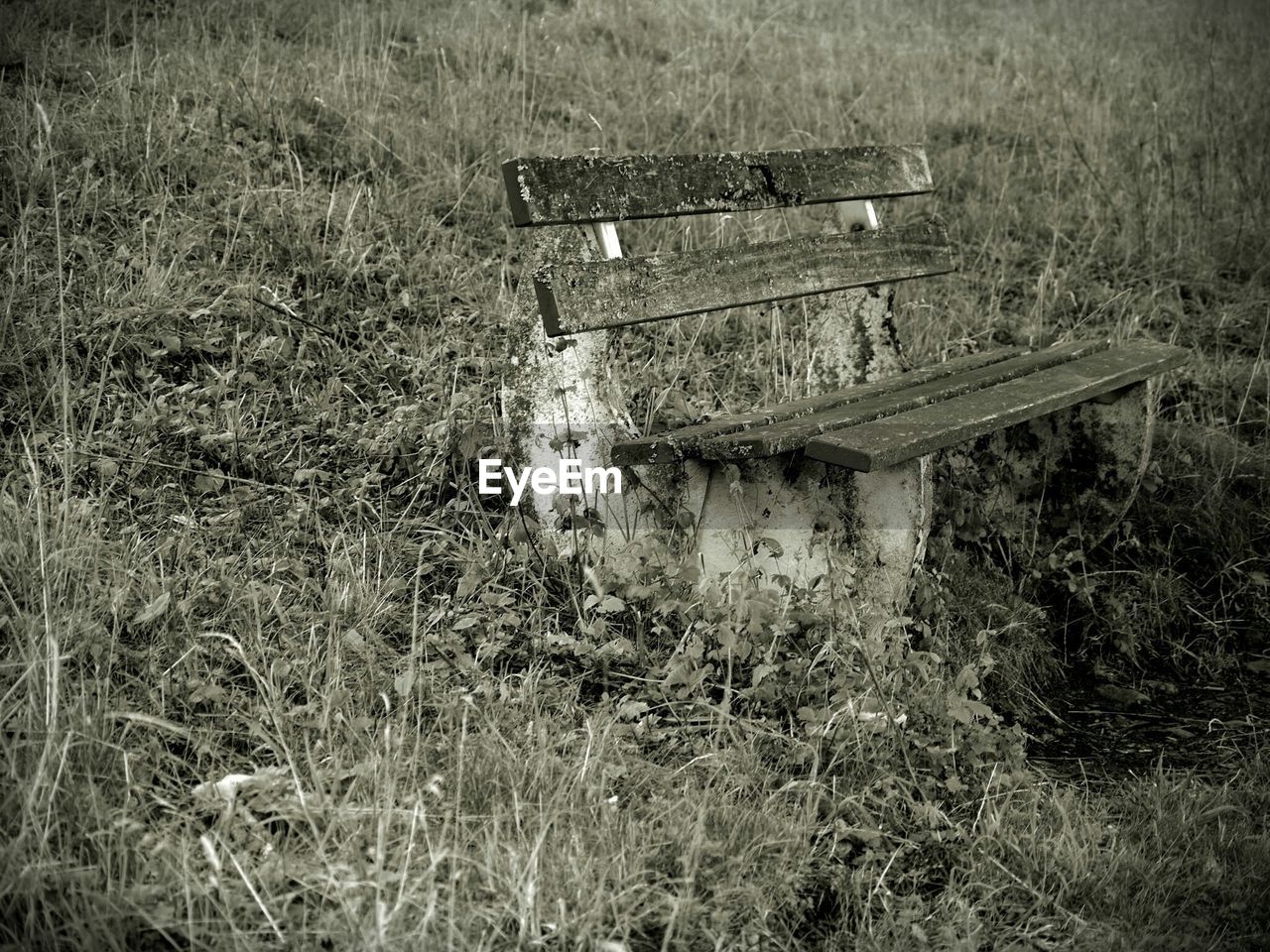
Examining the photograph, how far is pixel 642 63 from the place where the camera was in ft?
19.5

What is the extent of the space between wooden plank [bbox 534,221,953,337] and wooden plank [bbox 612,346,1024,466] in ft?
0.98

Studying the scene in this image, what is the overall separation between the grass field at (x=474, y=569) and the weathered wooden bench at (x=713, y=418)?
8.8 inches

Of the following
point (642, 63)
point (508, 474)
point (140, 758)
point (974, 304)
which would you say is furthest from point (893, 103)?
point (140, 758)

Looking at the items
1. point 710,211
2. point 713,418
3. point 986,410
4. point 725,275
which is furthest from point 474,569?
point 986,410

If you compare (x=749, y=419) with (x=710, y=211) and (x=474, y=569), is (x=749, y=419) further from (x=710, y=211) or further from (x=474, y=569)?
(x=474, y=569)

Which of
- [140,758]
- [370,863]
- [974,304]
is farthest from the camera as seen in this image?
[974,304]

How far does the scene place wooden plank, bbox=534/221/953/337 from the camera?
104 inches

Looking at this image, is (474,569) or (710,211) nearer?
(474,569)

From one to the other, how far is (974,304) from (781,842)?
10.3 feet

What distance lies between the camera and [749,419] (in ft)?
9.23

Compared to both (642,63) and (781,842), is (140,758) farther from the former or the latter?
(642,63)

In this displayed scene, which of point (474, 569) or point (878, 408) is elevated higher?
point (878, 408)

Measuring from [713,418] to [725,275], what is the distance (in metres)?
0.39

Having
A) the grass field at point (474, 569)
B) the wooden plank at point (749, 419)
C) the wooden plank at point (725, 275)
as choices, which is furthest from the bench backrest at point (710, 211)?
the grass field at point (474, 569)
